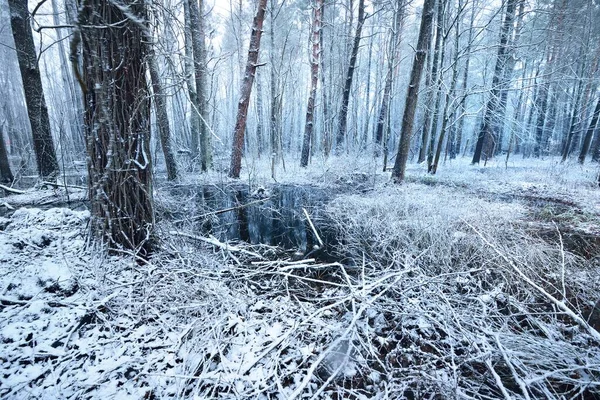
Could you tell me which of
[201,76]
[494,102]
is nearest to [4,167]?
[201,76]

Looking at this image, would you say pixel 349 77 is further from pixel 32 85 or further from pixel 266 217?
pixel 32 85

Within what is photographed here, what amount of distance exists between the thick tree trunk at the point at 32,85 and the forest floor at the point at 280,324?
3.80m

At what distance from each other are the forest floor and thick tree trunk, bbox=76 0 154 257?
31cm

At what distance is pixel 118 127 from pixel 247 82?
7.02 m

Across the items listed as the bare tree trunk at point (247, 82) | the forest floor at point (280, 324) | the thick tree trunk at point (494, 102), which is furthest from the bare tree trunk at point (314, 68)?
the forest floor at point (280, 324)

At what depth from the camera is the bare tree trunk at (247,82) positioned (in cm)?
848

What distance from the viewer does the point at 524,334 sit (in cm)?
208

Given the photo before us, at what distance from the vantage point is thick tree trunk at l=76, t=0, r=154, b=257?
8.12ft

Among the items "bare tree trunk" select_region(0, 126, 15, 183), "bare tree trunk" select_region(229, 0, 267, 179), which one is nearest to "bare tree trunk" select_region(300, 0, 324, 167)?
"bare tree trunk" select_region(229, 0, 267, 179)

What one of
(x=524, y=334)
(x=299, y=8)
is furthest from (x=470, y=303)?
(x=299, y=8)

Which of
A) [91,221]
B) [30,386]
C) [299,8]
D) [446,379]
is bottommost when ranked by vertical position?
[446,379]

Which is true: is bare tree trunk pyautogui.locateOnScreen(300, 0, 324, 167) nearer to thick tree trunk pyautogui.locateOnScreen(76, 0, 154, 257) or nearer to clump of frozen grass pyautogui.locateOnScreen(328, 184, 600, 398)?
clump of frozen grass pyautogui.locateOnScreen(328, 184, 600, 398)

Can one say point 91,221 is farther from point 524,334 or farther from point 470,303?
point 524,334

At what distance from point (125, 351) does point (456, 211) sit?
5.09m
